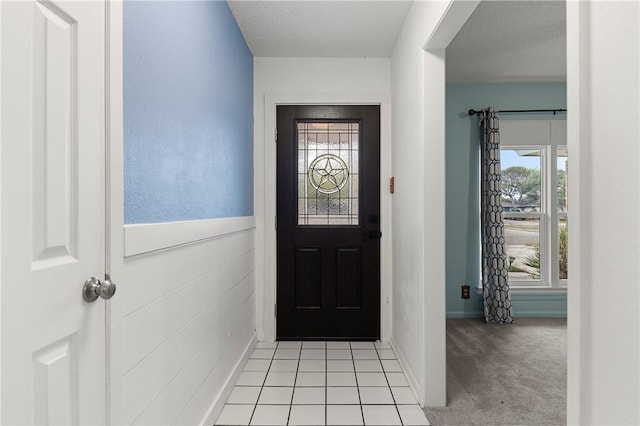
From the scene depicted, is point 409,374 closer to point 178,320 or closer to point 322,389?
point 322,389

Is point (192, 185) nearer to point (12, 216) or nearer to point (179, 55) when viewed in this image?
point (179, 55)

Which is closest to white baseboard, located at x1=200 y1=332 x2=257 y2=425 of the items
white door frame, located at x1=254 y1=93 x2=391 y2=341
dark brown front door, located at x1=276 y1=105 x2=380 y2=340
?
white door frame, located at x1=254 y1=93 x2=391 y2=341

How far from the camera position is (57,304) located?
838mm

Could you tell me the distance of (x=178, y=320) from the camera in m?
1.54

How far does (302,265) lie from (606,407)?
257 cm

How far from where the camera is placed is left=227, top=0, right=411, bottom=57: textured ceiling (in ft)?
7.94

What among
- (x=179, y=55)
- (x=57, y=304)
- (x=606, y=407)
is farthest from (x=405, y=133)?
(x=57, y=304)

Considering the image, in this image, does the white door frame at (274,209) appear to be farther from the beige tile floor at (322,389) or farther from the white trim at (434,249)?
the white trim at (434,249)

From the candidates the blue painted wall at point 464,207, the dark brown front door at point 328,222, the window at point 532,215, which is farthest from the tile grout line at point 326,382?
the window at point 532,215

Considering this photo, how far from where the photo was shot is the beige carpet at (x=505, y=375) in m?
2.02

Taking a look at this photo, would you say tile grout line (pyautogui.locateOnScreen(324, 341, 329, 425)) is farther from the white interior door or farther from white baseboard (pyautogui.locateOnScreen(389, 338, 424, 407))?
the white interior door

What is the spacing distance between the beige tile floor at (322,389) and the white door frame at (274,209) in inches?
10.0

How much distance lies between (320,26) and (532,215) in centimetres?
288

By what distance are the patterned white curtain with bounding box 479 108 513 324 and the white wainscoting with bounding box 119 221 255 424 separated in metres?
2.48
